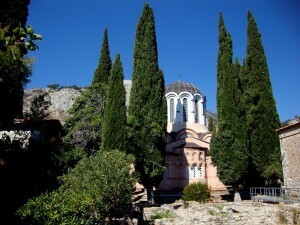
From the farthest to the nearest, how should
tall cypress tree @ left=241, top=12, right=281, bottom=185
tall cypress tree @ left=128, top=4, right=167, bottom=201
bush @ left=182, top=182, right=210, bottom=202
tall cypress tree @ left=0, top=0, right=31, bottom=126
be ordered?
tall cypress tree @ left=241, top=12, right=281, bottom=185
bush @ left=182, top=182, right=210, bottom=202
tall cypress tree @ left=128, top=4, right=167, bottom=201
tall cypress tree @ left=0, top=0, right=31, bottom=126

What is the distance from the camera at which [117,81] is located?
18609 millimetres

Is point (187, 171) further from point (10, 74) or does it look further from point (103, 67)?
point (10, 74)

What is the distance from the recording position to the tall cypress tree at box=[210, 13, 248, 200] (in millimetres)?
23094

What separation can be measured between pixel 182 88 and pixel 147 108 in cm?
1545

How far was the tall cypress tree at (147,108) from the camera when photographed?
795 inches

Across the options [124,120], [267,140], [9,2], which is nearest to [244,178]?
[267,140]

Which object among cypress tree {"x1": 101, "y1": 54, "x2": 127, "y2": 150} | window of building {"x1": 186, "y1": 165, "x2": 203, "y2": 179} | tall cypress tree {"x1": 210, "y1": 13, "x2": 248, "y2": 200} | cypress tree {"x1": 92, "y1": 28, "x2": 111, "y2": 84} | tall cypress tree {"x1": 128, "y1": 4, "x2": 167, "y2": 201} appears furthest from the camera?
window of building {"x1": 186, "y1": 165, "x2": 203, "y2": 179}

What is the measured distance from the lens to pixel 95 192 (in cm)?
1008

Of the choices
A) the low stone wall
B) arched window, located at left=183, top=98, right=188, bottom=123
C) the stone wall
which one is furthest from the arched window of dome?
the low stone wall

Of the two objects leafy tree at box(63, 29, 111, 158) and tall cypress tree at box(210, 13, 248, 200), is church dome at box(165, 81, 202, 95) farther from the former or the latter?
leafy tree at box(63, 29, 111, 158)

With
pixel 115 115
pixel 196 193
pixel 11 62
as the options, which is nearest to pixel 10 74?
pixel 11 62

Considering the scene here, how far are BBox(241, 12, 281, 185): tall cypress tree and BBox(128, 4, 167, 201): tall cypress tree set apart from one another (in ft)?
26.0

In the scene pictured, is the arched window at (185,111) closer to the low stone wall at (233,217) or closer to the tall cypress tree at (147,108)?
the tall cypress tree at (147,108)

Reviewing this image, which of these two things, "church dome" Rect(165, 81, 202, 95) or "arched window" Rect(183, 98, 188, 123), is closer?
"arched window" Rect(183, 98, 188, 123)
